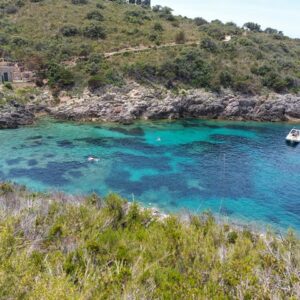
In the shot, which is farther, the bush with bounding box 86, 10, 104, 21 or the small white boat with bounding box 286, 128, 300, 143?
the bush with bounding box 86, 10, 104, 21

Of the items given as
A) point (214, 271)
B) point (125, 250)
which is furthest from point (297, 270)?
point (125, 250)

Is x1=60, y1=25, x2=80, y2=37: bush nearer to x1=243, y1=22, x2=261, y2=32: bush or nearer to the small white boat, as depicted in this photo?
the small white boat

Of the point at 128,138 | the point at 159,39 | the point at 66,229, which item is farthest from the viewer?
the point at 159,39

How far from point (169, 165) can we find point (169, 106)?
2756 centimetres

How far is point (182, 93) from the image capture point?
255 ft

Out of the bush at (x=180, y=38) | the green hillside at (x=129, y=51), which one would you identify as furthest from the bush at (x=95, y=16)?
the bush at (x=180, y=38)

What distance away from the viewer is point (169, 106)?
75125 mm

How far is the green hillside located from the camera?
78.4 m

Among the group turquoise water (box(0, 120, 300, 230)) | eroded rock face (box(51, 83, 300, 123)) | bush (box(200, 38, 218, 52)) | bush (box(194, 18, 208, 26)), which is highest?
bush (box(194, 18, 208, 26))

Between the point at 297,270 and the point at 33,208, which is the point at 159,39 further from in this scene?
the point at 297,270

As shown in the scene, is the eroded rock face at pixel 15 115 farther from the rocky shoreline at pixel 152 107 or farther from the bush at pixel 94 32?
the bush at pixel 94 32

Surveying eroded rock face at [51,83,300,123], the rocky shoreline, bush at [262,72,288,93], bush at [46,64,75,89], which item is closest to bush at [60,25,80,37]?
bush at [46,64,75,89]

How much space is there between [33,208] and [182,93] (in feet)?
188

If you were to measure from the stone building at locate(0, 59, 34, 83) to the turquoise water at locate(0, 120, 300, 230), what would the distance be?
1480cm
